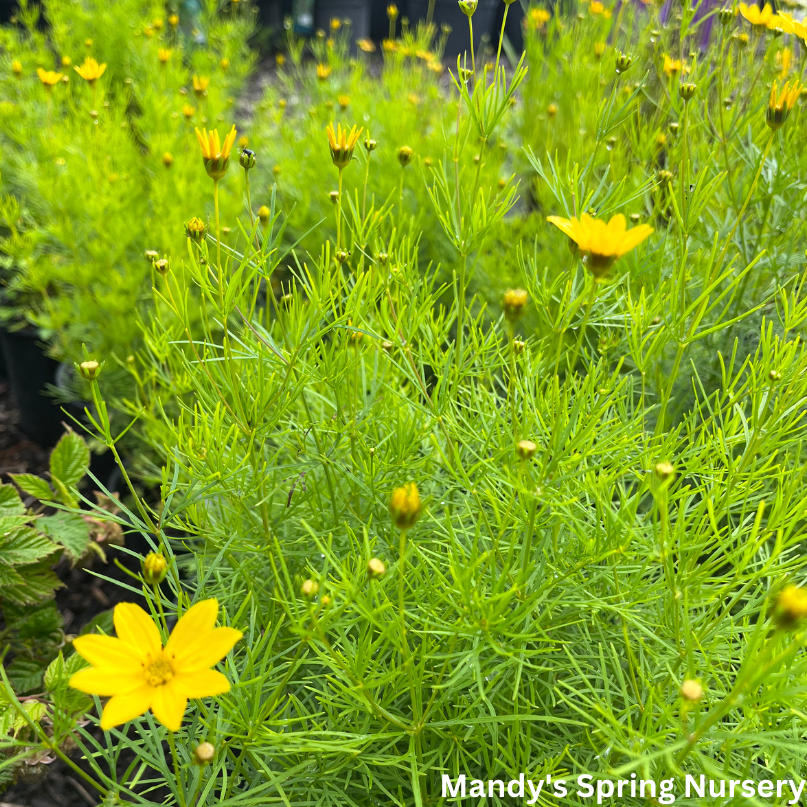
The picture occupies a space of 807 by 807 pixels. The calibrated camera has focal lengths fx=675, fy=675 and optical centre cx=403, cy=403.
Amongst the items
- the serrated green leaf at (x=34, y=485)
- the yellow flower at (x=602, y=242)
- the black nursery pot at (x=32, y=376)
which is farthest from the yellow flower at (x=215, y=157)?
the black nursery pot at (x=32, y=376)

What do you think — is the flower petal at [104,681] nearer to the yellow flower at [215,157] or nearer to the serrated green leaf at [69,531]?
the yellow flower at [215,157]

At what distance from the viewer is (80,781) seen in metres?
0.94

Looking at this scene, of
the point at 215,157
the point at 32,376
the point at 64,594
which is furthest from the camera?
the point at 32,376

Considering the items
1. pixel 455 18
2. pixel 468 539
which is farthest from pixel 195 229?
pixel 455 18

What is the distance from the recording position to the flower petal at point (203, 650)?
44 centimetres

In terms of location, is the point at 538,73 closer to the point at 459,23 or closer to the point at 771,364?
the point at 771,364

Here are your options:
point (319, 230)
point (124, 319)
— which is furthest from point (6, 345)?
point (319, 230)

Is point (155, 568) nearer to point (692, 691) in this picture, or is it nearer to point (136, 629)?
point (136, 629)

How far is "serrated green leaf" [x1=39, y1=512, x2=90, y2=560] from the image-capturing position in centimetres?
96

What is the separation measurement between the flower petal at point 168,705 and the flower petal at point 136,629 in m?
0.03

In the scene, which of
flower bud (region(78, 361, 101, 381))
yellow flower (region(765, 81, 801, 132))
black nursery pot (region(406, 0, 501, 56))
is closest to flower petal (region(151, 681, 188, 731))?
flower bud (region(78, 361, 101, 381))

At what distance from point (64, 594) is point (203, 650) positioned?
3.08ft

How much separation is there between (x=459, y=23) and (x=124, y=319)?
14.2ft

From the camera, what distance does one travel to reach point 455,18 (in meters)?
4.77
